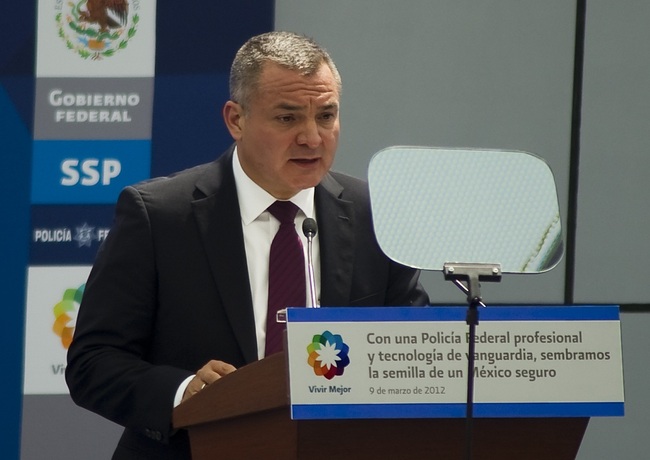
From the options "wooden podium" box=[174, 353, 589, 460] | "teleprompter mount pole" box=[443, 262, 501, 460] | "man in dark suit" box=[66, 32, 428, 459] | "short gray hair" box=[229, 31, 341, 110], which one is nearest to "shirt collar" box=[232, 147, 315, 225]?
"man in dark suit" box=[66, 32, 428, 459]

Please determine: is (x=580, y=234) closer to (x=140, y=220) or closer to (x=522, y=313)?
(x=140, y=220)

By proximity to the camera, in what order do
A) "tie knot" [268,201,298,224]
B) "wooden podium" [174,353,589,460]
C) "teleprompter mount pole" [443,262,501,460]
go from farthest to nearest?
"tie knot" [268,201,298,224]
"wooden podium" [174,353,589,460]
"teleprompter mount pole" [443,262,501,460]

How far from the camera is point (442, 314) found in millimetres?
1745

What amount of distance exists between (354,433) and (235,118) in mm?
1013

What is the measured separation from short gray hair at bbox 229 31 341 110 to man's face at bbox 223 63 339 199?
0.7 inches

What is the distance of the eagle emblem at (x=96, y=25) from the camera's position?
3.83m

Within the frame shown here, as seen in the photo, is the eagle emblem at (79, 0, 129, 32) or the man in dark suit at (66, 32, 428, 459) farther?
the eagle emblem at (79, 0, 129, 32)

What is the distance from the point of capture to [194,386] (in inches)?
81.0

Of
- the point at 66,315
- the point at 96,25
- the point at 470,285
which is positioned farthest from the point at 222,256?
the point at 96,25

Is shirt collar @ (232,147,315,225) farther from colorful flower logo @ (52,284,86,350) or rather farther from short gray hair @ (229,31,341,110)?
colorful flower logo @ (52,284,86,350)

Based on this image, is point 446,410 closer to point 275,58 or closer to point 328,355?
point 328,355

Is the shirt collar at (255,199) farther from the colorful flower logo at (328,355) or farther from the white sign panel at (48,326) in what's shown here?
the white sign panel at (48,326)

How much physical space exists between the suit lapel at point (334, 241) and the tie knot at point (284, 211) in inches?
2.4

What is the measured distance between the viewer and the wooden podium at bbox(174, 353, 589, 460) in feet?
5.76
